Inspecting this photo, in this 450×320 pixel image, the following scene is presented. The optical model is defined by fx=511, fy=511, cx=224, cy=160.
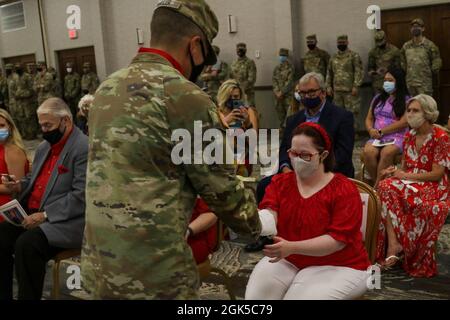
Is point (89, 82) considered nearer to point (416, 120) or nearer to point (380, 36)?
point (380, 36)

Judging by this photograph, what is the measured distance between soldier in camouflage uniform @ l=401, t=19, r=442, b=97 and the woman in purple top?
3.62 m

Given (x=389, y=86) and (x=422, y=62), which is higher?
(x=422, y=62)

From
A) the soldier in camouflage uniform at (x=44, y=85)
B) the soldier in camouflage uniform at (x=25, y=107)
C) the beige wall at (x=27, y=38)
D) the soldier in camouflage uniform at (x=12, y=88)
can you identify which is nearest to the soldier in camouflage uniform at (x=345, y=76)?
the soldier in camouflage uniform at (x=44, y=85)

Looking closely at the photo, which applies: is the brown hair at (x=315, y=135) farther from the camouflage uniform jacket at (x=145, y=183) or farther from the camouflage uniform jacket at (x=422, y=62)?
the camouflage uniform jacket at (x=422, y=62)

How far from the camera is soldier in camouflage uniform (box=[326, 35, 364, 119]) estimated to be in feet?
27.9

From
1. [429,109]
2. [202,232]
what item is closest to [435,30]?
[429,109]

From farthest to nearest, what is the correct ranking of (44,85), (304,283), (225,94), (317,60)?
(44,85) < (317,60) < (225,94) < (304,283)

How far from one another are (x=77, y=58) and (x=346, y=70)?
778 cm

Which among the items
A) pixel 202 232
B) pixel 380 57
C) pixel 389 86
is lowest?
pixel 202 232

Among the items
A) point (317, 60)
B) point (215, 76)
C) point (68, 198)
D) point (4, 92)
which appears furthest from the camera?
point (4, 92)

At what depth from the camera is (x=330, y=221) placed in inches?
82.3

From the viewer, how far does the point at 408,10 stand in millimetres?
8398

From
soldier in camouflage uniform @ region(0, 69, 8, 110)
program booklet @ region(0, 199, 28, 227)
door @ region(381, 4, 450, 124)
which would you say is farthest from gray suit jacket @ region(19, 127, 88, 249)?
soldier in camouflage uniform @ region(0, 69, 8, 110)

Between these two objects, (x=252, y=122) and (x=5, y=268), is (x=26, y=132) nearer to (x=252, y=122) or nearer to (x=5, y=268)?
(x=252, y=122)
